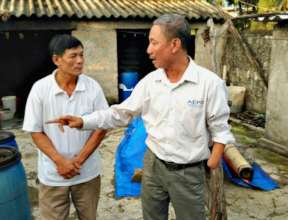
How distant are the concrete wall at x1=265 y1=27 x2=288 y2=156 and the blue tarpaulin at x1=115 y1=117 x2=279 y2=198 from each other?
4.82ft

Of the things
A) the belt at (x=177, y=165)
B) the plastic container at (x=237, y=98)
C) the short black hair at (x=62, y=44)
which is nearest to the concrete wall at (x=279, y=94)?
the plastic container at (x=237, y=98)

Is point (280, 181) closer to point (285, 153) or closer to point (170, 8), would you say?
point (285, 153)

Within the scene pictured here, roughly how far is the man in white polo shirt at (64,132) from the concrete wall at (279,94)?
478cm

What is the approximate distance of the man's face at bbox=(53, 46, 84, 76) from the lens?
239 centimetres

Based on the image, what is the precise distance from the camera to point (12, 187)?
2842mm

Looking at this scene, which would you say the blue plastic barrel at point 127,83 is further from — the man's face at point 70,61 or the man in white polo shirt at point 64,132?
the man's face at point 70,61

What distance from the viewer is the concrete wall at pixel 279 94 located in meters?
6.09

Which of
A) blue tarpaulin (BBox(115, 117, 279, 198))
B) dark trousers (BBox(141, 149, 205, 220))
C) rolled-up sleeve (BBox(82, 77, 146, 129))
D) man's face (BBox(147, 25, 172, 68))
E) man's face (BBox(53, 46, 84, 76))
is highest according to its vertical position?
man's face (BBox(147, 25, 172, 68))

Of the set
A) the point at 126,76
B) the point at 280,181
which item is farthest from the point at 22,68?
the point at 280,181

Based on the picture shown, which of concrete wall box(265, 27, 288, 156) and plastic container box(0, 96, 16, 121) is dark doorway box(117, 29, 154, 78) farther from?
concrete wall box(265, 27, 288, 156)

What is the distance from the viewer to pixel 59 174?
7.99 feet

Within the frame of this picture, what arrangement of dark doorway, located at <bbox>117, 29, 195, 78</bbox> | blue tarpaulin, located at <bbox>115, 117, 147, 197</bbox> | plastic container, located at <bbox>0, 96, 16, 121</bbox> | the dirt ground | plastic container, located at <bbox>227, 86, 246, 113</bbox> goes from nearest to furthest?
the dirt ground
blue tarpaulin, located at <bbox>115, 117, 147, 197</bbox>
plastic container, located at <bbox>0, 96, 16, 121</bbox>
plastic container, located at <bbox>227, 86, 246, 113</bbox>
dark doorway, located at <bbox>117, 29, 195, 78</bbox>

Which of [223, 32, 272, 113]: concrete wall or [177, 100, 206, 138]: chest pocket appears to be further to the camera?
[223, 32, 272, 113]: concrete wall

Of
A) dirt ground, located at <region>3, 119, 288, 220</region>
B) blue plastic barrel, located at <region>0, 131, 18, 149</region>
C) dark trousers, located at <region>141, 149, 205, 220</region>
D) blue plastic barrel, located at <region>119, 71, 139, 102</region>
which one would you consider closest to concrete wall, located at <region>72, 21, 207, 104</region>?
blue plastic barrel, located at <region>119, 71, 139, 102</region>
